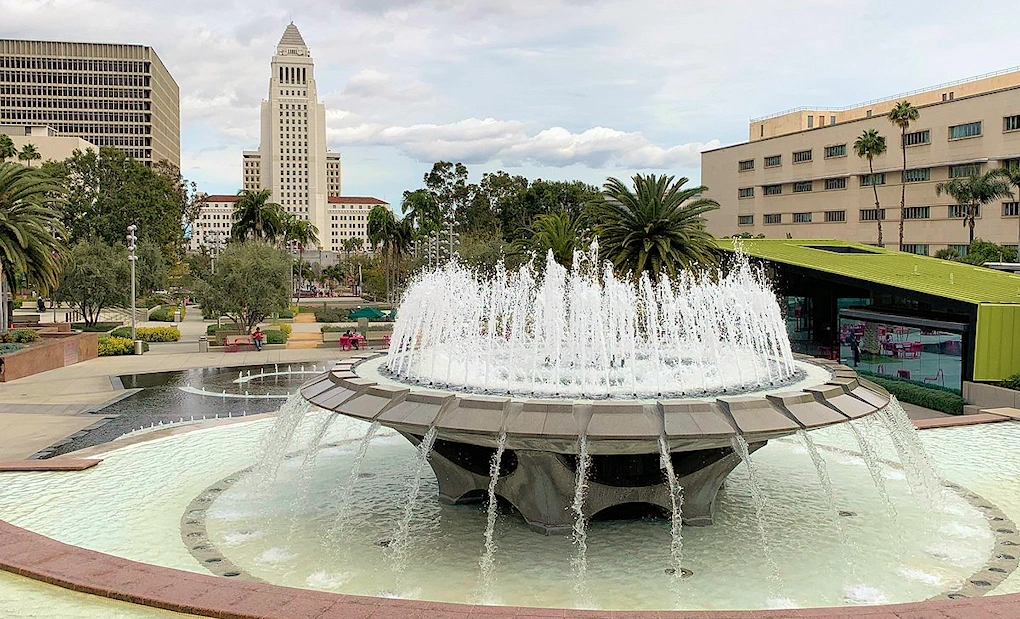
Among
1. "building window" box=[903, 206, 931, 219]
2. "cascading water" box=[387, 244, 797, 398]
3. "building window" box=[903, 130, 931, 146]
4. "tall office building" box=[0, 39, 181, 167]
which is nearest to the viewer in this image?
"cascading water" box=[387, 244, 797, 398]

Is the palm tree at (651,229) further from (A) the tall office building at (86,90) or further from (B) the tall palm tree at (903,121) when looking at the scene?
(A) the tall office building at (86,90)

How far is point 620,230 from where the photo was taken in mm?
29141

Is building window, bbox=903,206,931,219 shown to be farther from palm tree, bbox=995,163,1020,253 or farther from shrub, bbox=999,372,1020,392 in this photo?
shrub, bbox=999,372,1020,392

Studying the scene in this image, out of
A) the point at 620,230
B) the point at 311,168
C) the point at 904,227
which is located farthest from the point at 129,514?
the point at 311,168

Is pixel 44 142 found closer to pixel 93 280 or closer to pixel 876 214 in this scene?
pixel 93 280

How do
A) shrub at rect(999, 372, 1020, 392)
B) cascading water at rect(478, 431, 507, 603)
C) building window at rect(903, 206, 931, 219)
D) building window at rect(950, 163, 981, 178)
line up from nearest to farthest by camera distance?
cascading water at rect(478, 431, 507, 603) → shrub at rect(999, 372, 1020, 392) → building window at rect(950, 163, 981, 178) → building window at rect(903, 206, 931, 219)

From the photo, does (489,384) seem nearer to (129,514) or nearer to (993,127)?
(129,514)

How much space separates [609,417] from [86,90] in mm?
160081

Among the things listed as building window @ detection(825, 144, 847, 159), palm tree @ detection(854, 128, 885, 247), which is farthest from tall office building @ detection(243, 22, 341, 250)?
palm tree @ detection(854, 128, 885, 247)

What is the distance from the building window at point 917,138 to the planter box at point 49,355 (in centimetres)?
5118

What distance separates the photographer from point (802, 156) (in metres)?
66.9

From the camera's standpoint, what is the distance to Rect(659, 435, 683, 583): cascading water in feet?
31.3

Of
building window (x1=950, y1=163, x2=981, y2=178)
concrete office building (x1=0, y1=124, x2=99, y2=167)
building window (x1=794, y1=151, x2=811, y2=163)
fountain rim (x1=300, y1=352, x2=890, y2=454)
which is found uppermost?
concrete office building (x1=0, y1=124, x2=99, y2=167)

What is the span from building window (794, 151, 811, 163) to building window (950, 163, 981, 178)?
44.1 feet
